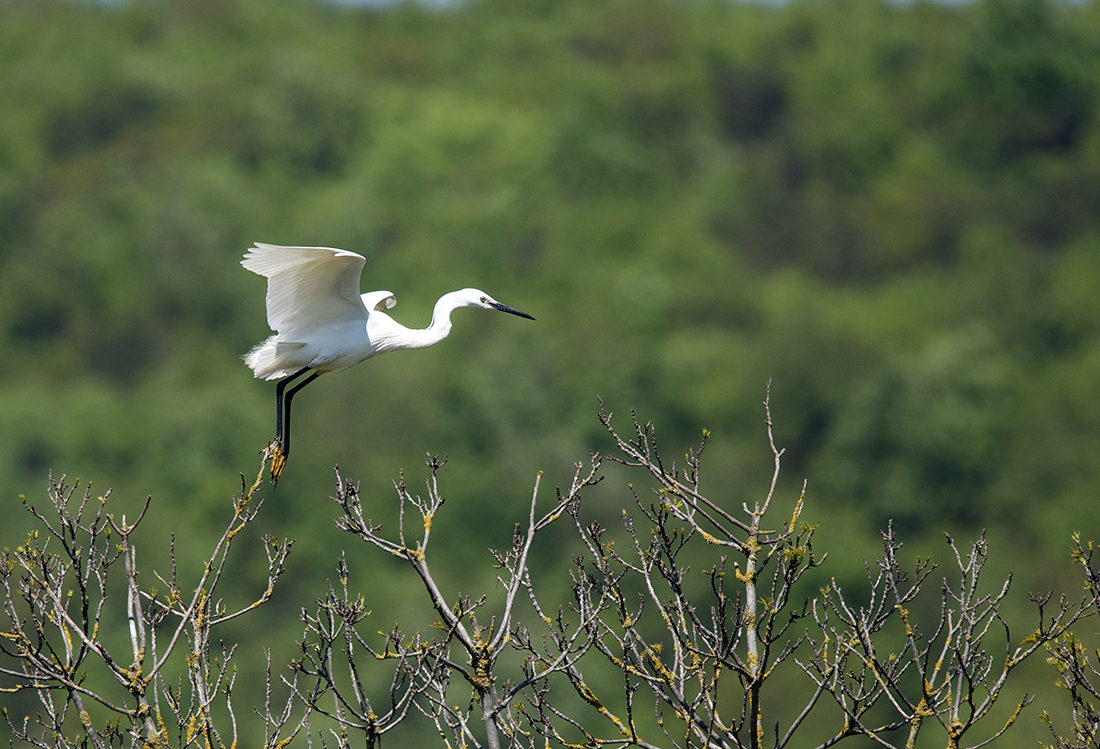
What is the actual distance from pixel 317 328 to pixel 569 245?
68.3 metres

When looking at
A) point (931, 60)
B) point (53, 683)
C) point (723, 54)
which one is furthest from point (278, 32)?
point (53, 683)

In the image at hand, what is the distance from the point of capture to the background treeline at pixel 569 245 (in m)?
55.6

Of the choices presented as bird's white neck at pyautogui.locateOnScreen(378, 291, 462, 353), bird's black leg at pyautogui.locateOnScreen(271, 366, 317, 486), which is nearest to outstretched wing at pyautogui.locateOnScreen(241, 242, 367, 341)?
bird's white neck at pyautogui.locateOnScreen(378, 291, 462, 353)

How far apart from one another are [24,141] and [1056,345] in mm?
58888

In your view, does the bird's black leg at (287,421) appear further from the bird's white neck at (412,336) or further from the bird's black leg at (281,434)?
the bird's white neck at (412,336)

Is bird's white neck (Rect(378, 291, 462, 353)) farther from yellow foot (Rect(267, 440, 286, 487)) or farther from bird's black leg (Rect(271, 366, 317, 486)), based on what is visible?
yellow foot (Rect(267, 440, 286, 487))

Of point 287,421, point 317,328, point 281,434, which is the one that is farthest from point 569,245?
point 281,434

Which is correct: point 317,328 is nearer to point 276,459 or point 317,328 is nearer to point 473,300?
point 276,459

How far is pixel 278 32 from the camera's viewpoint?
104312 mm

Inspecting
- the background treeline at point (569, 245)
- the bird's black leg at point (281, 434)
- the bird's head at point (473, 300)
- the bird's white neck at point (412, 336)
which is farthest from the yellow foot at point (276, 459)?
the background treeline at point (569, 245)

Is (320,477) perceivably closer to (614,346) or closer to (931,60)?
(614,346)

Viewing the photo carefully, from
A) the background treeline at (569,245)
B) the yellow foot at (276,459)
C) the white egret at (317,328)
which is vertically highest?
the background treeline at (569,245)

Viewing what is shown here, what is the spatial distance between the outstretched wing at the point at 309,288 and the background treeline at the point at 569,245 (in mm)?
31941

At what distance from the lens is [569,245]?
78.1 metres
